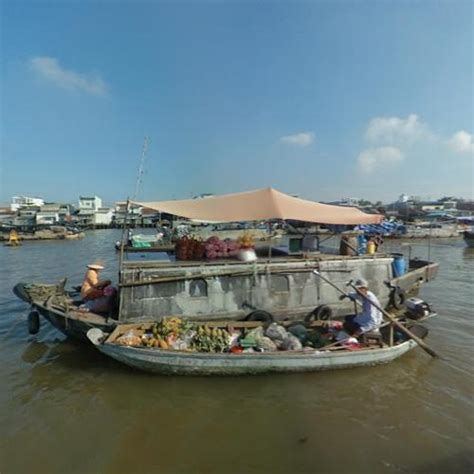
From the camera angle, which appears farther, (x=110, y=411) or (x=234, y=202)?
(x=234, y=202)

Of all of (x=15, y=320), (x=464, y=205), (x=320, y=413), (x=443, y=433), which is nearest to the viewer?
(x=443, y=433)

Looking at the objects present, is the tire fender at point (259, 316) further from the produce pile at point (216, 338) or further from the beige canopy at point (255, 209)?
the beige canopy at point (255, 209)

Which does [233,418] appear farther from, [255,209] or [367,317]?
[255,209]

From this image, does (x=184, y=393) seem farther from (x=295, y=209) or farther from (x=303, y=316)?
(x=295, y=209)

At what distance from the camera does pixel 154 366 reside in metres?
7.36

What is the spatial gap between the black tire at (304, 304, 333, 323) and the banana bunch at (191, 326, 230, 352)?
2.90 m

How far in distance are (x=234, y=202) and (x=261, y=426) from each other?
5.96m

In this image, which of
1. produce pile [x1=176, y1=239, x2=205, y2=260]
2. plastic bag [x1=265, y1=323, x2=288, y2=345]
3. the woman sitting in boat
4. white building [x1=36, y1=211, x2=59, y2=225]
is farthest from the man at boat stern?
white building [x1=36, y1=211, x2=59, y2=225]

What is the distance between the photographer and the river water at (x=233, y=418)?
5.26 meters

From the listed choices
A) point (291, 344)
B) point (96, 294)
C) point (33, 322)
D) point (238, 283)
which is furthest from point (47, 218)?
point (291, 344)

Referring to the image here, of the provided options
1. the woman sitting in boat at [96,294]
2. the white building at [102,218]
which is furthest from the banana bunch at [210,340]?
the white building at [102,218]

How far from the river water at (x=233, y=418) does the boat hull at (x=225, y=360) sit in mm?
248

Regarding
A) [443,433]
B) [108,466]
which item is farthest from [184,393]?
[443,433]

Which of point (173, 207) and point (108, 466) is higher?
point (173, 207)
